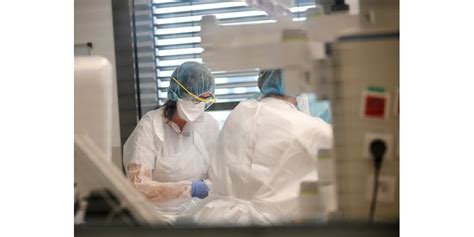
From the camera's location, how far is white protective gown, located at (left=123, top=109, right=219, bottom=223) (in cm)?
181

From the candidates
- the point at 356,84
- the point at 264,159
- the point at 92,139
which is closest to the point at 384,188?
the point at 356,84

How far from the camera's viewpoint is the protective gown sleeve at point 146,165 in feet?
5.82

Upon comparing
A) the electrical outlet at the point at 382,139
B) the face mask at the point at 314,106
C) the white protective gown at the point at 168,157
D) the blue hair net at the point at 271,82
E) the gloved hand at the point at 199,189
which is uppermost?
the blue hair net at the point at 271,82

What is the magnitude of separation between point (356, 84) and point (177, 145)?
100cm

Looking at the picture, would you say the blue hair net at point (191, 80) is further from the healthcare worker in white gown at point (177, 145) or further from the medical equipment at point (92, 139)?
the medical equipment at point (92, 139)

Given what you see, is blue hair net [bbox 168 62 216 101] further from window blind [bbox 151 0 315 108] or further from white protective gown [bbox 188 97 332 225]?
white protective gown [bbox 188 97 332 225]

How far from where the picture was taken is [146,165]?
6.46 ft

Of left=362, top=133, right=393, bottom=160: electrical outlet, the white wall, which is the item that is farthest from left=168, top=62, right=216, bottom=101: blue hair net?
left=362, top=133, right=393, bottom=160: electrical outlet

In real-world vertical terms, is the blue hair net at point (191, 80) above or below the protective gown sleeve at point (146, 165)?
above

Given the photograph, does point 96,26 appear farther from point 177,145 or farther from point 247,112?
A: point 177,145

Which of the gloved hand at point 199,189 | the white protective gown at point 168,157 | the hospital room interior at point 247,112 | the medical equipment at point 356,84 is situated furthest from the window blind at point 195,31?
the gloved hand at point 199,189

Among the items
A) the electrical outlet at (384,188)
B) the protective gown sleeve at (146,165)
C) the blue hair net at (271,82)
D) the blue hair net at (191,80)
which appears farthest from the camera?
the protective gown sleeve at (146,165)

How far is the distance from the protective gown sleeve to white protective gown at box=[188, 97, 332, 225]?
0.20m

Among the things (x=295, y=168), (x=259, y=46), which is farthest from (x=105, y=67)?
(x=295, y=168)
